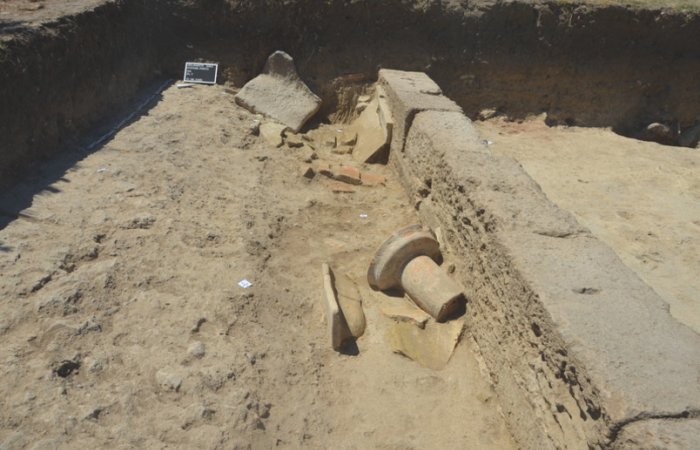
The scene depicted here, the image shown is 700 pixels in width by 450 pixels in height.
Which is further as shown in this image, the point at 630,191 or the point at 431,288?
the point at 630,191

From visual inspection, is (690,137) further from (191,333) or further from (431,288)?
(191,333)

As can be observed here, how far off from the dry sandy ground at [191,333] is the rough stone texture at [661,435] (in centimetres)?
103

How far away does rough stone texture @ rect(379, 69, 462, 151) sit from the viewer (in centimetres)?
502

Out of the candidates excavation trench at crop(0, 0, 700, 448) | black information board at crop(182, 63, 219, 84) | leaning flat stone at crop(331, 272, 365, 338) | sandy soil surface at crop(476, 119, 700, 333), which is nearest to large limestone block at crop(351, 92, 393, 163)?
excavation trench at crop(0, 0, 700, 448)

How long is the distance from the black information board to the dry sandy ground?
1977 mm

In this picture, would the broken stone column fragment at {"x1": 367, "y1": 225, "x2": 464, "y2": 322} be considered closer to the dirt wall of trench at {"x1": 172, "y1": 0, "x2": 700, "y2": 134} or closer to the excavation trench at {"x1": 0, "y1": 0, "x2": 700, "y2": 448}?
the excavation trench at {"x1": 0, "y1": 0, "x2": 700, "y2": 448}

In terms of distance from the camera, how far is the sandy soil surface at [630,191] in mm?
4336

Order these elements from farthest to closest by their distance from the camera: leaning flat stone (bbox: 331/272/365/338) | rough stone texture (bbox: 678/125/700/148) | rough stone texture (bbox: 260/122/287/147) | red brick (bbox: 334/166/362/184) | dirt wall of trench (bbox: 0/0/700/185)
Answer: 1. rough stone texture (bbox: 678/125/700/148)
2. dirt wall of trench (bbox: 0/0/700/185)
3. rough stone texture (bbox: 260/122/287/147)
4. red brick (bbox: 334/166/362/184)
5. leaning flat stone (bbox: 331/272/365/338)

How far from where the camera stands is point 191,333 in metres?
3.09

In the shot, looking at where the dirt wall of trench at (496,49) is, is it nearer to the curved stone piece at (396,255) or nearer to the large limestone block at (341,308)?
the curved stone piece at (396,255)

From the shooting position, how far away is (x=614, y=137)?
6.98 metres

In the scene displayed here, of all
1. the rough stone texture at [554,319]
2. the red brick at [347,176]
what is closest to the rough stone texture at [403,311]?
the rough stone texture at [554,319]

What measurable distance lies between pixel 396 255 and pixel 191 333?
1.46 metres

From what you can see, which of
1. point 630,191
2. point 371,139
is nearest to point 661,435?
point 630,191
